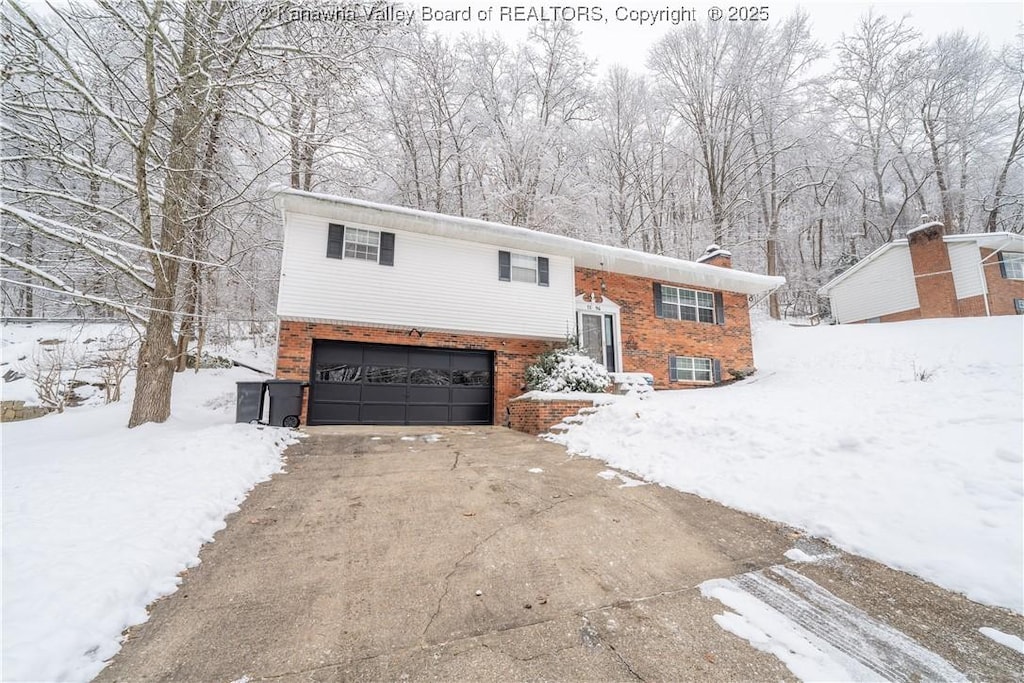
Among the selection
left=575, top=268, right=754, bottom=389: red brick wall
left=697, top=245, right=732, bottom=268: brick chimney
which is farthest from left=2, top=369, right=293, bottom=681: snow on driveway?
left=697, top=245, right=732, bottom=268: brick chimney

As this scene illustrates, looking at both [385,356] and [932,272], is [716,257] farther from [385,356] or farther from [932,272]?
[385,356]

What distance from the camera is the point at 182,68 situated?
17.3 feet

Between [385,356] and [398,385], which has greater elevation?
[385,356]

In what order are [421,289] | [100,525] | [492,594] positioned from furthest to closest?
[421,289] < [100,525] < [492,594]

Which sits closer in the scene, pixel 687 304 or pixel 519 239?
pixel 519 239

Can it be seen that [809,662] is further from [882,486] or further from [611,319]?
[611,319]

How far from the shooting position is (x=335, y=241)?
29.0 feet

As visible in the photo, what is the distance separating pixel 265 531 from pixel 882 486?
5.44m

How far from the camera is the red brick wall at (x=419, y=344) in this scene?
8.62m

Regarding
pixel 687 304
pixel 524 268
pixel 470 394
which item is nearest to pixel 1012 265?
pixel 687 304

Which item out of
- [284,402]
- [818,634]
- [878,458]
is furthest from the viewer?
[284,402]

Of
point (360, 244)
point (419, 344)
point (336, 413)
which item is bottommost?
point (336, 413)

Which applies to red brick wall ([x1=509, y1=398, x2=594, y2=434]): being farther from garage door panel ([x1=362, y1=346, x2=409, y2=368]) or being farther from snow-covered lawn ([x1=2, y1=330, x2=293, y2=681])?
snow-covered lawn ([x1=2, y1=330, x2=293, y2=681])

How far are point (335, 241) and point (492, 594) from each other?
8.36 metres
